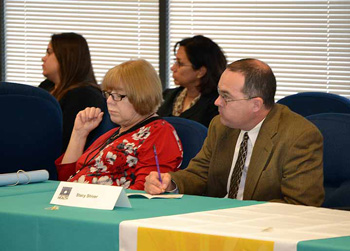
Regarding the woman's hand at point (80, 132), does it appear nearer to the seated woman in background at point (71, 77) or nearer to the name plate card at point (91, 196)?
the seated woman in background at point (71, 77)

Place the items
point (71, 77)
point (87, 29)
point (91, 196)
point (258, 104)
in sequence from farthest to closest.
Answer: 1. point (87, 29)
2. point (71, 77)
3. point (258, 104)
4. point (91, 196)

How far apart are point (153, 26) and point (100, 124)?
278cm

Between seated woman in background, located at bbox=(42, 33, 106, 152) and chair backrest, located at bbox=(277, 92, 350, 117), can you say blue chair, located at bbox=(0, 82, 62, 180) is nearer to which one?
seated woman in background, located at bbox=(42, 33, 106, 152)

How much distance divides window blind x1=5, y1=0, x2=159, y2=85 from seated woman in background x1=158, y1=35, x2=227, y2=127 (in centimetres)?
115

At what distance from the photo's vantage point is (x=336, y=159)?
304 centimetres

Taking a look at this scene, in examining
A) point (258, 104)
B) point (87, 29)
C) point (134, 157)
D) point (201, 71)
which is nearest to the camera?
point (258, 104)

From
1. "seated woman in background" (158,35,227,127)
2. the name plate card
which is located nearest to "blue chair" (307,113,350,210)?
the name plate card

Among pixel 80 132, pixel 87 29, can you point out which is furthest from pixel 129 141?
pixel 87 29

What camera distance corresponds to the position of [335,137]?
3082 millimetres

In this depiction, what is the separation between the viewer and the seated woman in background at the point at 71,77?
15.1 feet

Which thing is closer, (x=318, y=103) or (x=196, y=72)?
(x=318, y=103)

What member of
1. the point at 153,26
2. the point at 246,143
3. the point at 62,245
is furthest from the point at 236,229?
the point at 153,26

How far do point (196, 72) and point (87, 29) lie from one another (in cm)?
192

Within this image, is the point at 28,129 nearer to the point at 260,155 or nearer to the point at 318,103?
the point at 260,155
